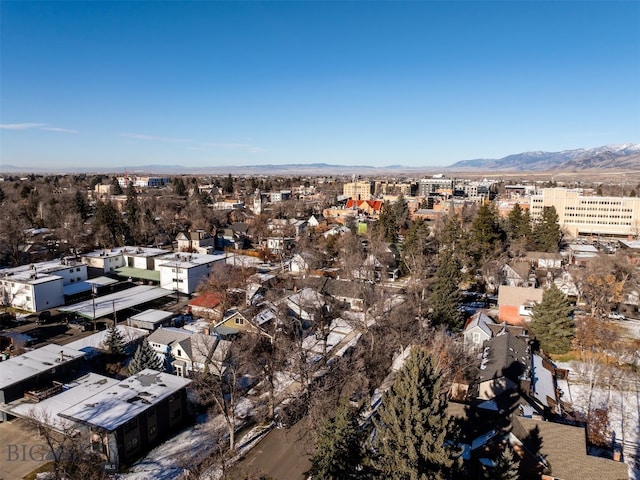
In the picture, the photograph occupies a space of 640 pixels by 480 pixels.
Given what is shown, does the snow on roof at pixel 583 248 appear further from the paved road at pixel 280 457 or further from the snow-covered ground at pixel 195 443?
the paved road at pixel 280 457

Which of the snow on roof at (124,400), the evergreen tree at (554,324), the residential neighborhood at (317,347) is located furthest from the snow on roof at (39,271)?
the evergreen tree at (554,324)

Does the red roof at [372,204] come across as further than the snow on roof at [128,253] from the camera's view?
Yes

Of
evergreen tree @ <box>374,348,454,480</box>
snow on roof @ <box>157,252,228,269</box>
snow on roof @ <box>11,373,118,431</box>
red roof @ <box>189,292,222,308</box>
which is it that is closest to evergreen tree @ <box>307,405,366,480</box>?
evergreen tree @ <box>374,348,454,480</box>

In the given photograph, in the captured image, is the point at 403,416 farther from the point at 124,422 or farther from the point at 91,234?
the point at 91,234

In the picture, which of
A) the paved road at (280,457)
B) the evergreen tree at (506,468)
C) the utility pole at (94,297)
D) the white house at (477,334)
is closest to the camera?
the evergreen tree at (506,468)

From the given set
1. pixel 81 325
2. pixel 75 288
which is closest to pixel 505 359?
pixel 81 325

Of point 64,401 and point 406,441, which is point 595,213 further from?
point 64,401
